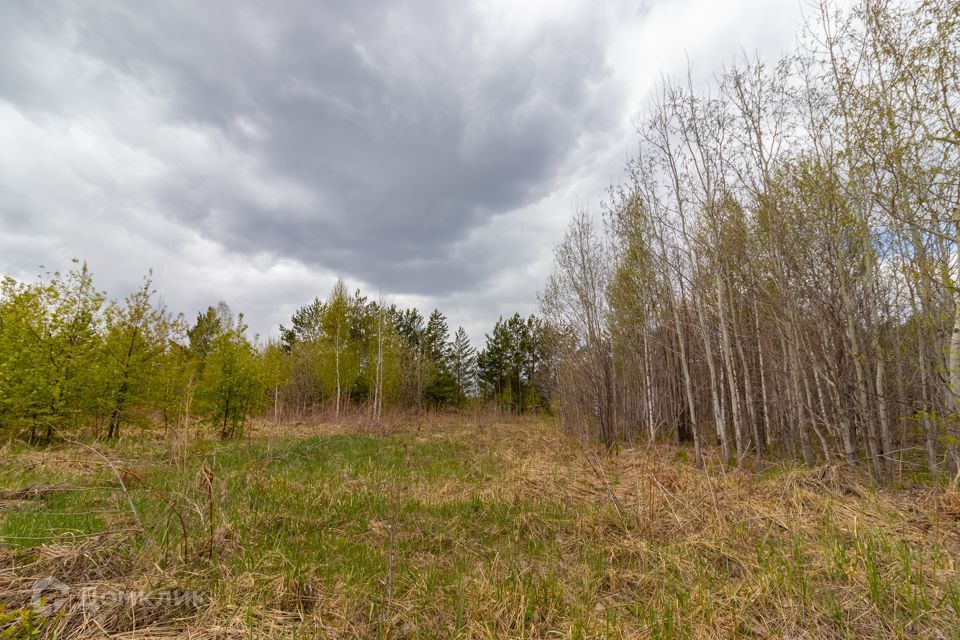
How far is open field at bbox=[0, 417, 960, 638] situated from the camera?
7.41 feet

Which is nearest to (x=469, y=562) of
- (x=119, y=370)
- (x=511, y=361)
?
(x=119, y=370)

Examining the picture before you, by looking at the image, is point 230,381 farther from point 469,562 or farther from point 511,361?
point 511,361

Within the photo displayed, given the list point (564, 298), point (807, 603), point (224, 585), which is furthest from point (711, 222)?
point (224, 585)

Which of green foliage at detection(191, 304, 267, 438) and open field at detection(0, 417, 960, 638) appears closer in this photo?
open field at detection(0, 417, 960, 638)

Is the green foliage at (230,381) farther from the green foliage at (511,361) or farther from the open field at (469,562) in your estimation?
the green foliage at (511,361)

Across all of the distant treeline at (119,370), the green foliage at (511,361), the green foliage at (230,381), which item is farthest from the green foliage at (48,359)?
the green foliage at (511,361)

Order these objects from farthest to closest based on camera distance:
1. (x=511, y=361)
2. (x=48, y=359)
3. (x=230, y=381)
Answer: (x=511, y=361)
(x=230, y=381)
(x=48, y=359)

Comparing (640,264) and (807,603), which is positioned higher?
(640,264)

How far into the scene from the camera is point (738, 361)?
43.5 ft

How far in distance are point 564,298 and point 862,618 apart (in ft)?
37.2

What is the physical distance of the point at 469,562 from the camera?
344cm

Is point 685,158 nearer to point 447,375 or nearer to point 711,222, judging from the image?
point 711,222

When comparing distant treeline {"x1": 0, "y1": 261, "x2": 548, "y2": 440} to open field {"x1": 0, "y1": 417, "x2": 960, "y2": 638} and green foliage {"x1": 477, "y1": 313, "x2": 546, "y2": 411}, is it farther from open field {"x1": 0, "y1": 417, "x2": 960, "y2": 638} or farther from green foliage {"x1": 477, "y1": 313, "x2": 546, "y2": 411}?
green foliage {"x1": 477, "y1": 313, "x2": 546, "y2": 411}

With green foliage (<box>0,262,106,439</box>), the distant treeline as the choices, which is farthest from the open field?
green foliage (<box>0,262,106,439</box>)
